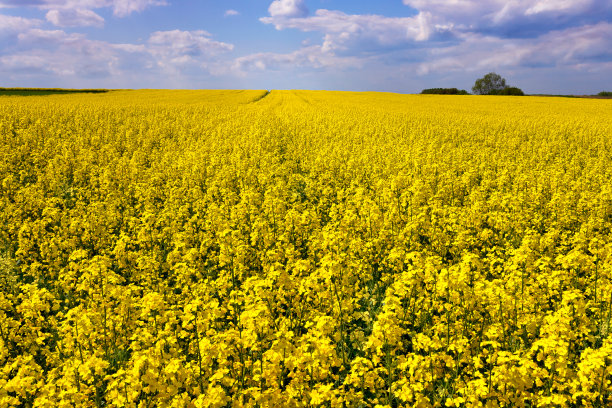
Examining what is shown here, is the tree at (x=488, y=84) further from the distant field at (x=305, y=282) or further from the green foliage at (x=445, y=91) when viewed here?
the distant field at (x=305, y=282)

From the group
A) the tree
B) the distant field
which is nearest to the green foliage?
the tree

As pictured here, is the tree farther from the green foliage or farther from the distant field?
the distant field

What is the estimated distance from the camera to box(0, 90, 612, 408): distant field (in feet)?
15.3

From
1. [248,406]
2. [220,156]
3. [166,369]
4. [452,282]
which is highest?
[220,156]

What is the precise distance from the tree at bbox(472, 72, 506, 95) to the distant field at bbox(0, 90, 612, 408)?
12086 cm

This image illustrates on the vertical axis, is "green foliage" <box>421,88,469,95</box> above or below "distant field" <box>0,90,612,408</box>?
above

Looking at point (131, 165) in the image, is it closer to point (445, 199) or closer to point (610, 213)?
point (445, 199)

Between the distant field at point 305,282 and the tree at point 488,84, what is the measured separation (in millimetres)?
120865

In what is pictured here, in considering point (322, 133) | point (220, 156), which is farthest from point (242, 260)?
point (322, 133)

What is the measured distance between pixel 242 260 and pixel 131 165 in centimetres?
1045

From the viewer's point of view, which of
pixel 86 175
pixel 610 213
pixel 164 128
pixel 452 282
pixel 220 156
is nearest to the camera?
pixel 452 282

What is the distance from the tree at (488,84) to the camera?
12567 cm

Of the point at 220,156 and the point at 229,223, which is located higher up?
the point at 220,156

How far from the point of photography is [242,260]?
Answer: 7.93m
